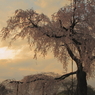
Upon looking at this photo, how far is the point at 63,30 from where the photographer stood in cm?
1091

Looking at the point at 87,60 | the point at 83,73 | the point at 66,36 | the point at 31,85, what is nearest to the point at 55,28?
the point at 66,36

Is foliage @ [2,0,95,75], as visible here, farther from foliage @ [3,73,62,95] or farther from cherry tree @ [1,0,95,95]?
foliage @ [3,73,62,95]

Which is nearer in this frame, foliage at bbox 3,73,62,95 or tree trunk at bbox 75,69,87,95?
tree trunk at bbox 75,69,87,95

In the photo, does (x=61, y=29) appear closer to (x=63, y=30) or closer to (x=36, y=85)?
(x=63, y=30)

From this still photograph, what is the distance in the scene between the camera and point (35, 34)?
11.1 m

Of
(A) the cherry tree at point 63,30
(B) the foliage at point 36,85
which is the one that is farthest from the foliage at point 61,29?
(B) the foliage at point 36,85

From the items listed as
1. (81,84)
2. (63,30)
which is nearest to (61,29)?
(63,30)

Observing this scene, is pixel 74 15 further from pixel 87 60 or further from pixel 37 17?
pixel 87 60

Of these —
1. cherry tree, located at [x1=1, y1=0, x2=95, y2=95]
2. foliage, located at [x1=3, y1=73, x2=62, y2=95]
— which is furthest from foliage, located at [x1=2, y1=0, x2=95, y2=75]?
foliage, located at [x1=3, y1=73, x2=62, y2=95]

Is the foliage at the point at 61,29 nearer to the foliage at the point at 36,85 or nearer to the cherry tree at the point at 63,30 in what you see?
the cherry tree at the point at 63,30

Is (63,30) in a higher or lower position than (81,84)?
higher

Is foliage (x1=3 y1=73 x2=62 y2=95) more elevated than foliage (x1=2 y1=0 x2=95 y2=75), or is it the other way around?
foliage (x1=2 y1=0 x2=95 y2=75)

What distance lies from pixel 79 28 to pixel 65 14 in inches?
54.0

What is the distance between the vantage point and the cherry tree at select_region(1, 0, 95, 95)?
34.9ft
